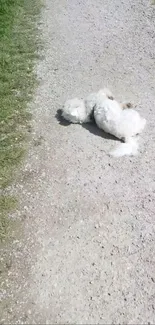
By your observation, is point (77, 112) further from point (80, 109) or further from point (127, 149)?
point (127, 149)

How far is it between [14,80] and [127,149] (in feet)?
7.07

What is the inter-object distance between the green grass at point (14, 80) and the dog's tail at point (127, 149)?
3.50 ft

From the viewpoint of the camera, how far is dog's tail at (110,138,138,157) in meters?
5.14

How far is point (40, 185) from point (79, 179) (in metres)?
0.42

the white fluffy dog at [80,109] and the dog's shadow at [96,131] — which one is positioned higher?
the white fluffy dog at [80,109]

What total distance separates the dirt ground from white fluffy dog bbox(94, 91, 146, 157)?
0.10 m

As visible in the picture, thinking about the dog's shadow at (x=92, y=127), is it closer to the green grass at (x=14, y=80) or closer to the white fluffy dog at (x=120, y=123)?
the white fluffy dog at (x=120, y=123)

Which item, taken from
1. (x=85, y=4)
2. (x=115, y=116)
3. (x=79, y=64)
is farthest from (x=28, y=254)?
(x=85, y=4)

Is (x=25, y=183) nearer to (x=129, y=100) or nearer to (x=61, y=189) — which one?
(x=61, y=189)

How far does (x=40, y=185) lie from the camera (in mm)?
5012

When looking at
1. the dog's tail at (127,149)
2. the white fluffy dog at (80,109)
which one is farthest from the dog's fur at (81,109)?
the dog's tail at (127,149)

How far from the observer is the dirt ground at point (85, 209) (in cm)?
396

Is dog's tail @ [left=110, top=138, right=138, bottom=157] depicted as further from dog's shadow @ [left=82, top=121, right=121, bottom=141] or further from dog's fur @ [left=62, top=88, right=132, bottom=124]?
dog's fur @ [left=62, top=88, right=132, bottom=124]

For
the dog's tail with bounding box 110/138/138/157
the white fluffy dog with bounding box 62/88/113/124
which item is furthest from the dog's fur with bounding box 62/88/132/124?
the dog's tail with bounding box 110/138/138/157
